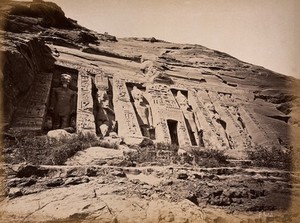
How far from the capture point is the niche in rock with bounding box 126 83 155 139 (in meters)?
9.28

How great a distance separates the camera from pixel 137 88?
10.9 metres

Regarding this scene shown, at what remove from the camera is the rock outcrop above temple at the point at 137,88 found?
27.6 feet

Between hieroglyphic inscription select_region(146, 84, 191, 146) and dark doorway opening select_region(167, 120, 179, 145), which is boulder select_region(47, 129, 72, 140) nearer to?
hieroglyphic inscription select_region(146, 84, 191, 146)

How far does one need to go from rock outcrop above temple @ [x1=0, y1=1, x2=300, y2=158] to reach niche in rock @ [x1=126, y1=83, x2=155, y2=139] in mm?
26

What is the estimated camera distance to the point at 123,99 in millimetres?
9727

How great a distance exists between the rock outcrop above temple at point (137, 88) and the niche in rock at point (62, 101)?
5cm

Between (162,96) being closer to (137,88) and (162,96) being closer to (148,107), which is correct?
(148,107)

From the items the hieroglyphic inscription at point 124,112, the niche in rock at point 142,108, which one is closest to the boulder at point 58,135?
the hieroglyphic inscription at point 124,112

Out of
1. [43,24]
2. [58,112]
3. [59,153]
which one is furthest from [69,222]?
[43,24]

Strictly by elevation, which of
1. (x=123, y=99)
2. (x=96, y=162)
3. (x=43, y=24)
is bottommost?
(x=96, y=162)

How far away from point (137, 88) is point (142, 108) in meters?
1.24

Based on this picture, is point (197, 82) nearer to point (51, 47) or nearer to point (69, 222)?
point (51, 47)

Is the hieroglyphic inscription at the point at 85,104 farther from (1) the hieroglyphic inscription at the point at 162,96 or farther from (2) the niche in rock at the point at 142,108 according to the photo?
(1) the hieroglyphic inscription at the point at 162,96

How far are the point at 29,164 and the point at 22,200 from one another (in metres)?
0.78
